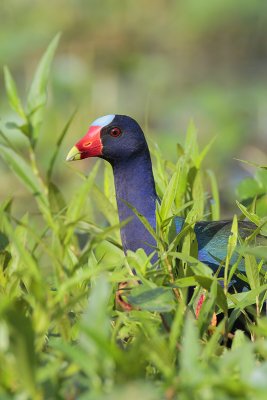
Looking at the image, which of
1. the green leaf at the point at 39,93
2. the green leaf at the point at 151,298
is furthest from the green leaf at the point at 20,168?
the green leaf at the point at 151,298

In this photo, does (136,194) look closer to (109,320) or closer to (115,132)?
(115,132)

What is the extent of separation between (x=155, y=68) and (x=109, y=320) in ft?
20.1

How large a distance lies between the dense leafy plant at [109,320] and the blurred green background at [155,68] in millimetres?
3445

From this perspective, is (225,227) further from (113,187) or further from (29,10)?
(29,10)

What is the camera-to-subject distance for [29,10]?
8.76 meters

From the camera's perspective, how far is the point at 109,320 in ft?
6.06

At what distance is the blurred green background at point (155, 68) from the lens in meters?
6.32

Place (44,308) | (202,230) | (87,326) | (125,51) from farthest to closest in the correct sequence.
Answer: (125,51), (202,230), (44,308), (87,326)

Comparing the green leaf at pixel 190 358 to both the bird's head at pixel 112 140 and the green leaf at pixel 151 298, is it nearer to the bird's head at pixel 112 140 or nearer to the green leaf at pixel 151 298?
the green leaf at pixel 151 298

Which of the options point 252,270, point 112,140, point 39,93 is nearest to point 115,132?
point 112,140

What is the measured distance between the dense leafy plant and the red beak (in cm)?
39

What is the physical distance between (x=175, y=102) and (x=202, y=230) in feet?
15.7

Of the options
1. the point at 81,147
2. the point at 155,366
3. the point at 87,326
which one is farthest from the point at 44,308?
the point at 81,147

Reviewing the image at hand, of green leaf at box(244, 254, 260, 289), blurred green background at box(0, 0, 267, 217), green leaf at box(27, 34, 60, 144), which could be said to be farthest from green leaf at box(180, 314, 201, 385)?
blurred green background at box(0, 0, 267, 217)
